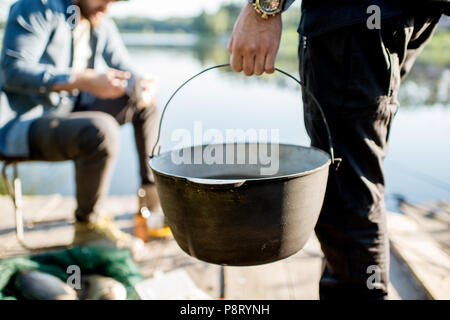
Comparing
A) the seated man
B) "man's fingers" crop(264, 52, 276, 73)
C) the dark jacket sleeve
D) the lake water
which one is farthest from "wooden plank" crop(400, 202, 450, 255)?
the dark jacket sleeve

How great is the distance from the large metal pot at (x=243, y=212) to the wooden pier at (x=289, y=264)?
0.70 meters

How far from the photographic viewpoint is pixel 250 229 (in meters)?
1.05

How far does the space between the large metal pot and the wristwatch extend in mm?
373

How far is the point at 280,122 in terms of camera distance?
8.38 metres

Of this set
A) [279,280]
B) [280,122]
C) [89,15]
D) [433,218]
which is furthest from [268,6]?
[280,122]

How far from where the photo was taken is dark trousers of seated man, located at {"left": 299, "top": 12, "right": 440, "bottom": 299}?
112cm

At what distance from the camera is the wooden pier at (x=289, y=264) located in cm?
174

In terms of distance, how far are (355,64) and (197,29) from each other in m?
28.8

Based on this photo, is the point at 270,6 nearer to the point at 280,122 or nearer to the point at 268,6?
the point at 268,6

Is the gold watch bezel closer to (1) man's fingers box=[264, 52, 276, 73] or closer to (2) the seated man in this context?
(1) man's fingers box=[264, 52, 276, 73]

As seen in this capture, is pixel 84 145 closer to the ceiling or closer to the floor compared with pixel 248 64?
closer to the floor

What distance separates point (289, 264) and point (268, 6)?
134 centimetres
